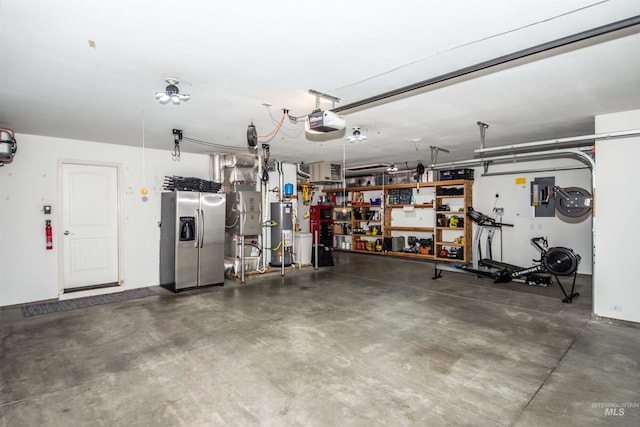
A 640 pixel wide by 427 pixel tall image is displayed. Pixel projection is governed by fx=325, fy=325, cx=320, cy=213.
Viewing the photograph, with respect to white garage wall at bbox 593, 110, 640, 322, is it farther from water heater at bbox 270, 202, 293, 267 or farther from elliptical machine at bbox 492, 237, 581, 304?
water heater at bbox 270, 202, 293, 267

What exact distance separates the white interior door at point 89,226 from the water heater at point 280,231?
3.22 metres

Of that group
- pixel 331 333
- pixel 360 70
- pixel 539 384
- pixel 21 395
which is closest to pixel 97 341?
pixel 21 395

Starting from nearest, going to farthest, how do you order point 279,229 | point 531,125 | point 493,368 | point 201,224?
1. point 493,368
2. point 531,125
3. point 201,224
4. point 279,229

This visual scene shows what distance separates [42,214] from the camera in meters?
5.23

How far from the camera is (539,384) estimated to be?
2768 mm

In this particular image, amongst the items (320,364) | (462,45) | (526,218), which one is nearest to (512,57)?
(462,45)

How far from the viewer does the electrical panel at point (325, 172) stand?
8.08 meters

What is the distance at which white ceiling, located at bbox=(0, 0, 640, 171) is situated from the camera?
6.55 feet

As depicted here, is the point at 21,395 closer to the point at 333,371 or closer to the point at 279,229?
the point at 333,371

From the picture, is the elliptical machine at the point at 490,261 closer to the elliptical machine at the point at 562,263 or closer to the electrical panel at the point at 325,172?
the elliptical machine at the point at 562,263

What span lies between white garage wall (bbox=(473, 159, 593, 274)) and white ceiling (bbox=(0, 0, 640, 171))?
9.90ft

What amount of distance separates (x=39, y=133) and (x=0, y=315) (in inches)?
108

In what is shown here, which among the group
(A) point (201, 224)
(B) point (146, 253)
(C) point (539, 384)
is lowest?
(C) point (539, 384)

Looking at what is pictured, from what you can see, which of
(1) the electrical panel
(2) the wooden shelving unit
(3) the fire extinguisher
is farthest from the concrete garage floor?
(2) the wooden shelving unit
